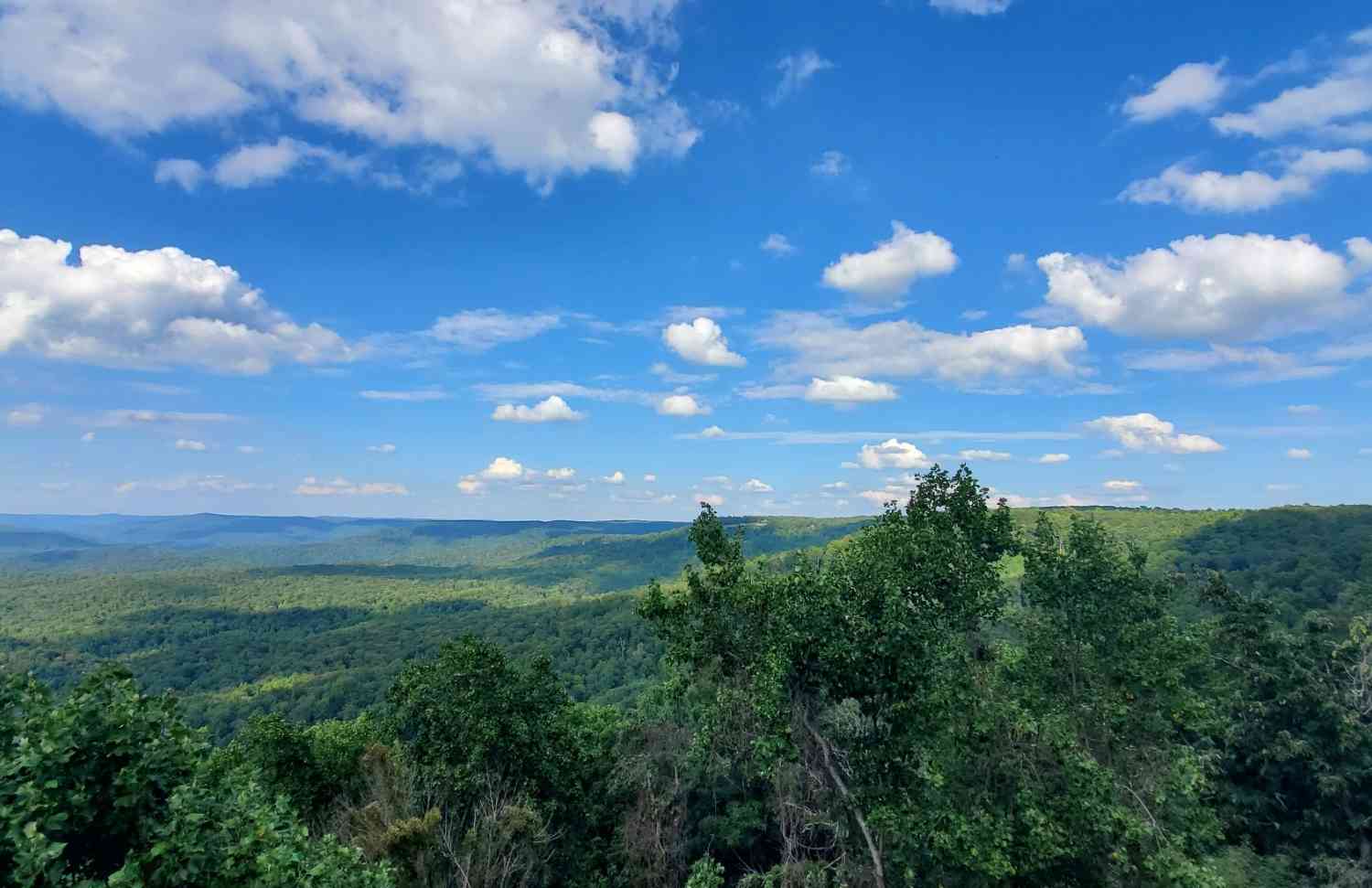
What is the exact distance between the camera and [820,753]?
16438 mm

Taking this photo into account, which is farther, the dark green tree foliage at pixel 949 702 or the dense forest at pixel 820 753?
the dark green tree foliage at pixel 949 702

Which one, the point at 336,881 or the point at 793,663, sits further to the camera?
the point at 793,663

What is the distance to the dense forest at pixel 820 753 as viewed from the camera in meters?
7.58

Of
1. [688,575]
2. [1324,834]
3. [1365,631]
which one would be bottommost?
[1324,834]

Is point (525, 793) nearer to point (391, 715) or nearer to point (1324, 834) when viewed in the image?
point (391, 715)

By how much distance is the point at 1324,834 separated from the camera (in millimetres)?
25453

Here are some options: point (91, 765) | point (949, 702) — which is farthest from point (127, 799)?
point (949, 702)

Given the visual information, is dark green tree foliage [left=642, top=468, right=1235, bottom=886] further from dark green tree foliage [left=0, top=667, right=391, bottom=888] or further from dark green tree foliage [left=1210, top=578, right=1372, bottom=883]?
dark green tree foliage [left=0, top=667, right=391, bottom=888]

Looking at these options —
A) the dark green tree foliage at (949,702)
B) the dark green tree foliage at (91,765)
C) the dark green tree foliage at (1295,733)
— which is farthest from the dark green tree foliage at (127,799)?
the dark green tree foliage at (1295,733)

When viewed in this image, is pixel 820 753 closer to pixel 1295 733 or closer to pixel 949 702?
pixel 949 702

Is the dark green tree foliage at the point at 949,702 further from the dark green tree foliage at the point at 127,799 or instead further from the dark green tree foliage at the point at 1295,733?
the dark green tree foliage at the point at 127,799

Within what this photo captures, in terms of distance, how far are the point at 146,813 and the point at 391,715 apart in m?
17.7

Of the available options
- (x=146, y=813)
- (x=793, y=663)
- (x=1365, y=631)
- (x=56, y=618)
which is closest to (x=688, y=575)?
(x=793, y=663)

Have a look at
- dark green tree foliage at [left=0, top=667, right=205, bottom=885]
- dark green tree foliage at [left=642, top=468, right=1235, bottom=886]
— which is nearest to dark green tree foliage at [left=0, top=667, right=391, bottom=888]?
dark green tree foliage at [left=0, top=667, right=205, bottom=885]
